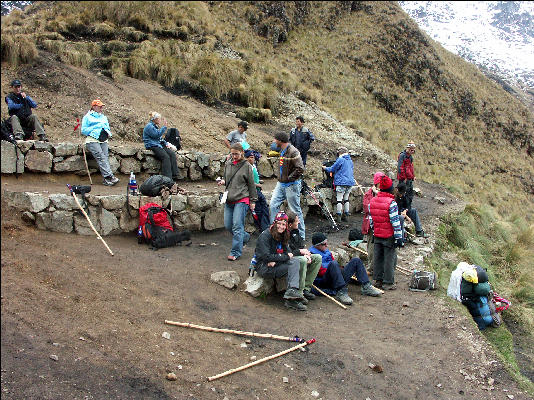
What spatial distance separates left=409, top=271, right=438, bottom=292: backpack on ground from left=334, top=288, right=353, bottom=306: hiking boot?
4.40 feet

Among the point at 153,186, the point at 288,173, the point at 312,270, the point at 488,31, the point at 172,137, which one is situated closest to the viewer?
the point at 312,270

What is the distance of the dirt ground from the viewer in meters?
4.39

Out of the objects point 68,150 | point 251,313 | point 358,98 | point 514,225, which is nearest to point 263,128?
point 68,150

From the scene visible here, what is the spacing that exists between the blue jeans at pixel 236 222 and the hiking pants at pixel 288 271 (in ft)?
4.48

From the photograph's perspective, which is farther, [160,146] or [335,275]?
[160,146]

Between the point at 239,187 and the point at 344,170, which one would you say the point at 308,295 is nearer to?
the point at 239,187

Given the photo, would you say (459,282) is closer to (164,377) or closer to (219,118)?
(164,377)

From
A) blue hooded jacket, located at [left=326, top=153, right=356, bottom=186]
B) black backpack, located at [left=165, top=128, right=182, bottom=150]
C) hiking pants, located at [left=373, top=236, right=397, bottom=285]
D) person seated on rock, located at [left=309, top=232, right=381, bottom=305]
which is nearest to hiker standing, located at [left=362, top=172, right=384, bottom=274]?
hiking pants, located at [left=373, top=236, right=397, bottom=285]

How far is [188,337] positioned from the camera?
5348 mm

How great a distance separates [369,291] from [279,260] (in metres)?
1.85

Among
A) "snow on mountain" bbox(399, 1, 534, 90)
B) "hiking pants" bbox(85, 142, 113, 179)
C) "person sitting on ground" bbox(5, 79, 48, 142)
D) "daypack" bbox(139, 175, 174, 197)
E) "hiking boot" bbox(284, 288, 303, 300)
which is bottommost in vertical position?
"hiking boot" bbox(284, 288, 303, 300)

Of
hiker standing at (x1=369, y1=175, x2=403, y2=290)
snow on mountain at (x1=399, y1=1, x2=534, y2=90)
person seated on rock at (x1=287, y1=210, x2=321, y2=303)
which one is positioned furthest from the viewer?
snow on mountain at (x1=399, y1=1, x2=534, y2=90)

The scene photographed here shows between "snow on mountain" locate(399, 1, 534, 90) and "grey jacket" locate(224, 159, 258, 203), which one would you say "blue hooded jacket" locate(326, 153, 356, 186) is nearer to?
"grey jacket" locate(224, 159, 258, 203)

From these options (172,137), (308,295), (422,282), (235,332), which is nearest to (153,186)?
(172,137)
